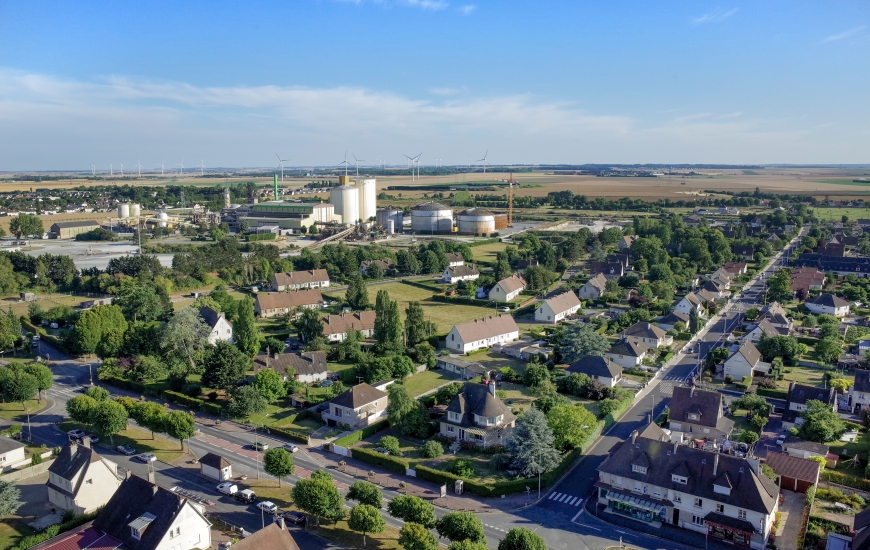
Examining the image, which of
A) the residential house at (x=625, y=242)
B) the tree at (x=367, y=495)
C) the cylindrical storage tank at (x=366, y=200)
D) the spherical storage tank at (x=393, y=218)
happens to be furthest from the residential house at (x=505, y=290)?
the cylindrical storage tank at (x=366, y=200)

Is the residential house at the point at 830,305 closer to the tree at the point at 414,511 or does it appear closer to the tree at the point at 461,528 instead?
the tree at the point at 461,528

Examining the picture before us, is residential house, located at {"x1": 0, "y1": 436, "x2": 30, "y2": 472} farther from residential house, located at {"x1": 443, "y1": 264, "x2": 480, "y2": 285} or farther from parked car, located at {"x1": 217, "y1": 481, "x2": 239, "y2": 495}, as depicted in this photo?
residential house, located at {"x1": 443, "y1": 264, "x2": 480, "y2": 285}

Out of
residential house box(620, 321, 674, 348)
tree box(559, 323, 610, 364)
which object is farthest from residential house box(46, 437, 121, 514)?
residential house box(620, 321, 674, 348)

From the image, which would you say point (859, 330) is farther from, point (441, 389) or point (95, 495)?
point (95, 495)

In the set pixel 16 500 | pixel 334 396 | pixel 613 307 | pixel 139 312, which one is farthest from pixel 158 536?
pixel 613 307

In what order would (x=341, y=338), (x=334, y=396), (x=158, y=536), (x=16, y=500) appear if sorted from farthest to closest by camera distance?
(x=341, y=338), (x=334, y=396), (x=16, y=500), (x=158, y=536)
